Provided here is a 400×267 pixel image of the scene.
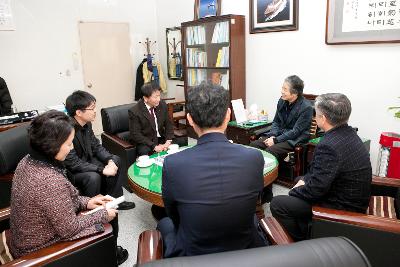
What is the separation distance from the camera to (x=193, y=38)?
4.60 metres

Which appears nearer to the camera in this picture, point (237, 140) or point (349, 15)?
point (349, 15)

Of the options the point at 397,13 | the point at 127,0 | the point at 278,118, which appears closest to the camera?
the point at 397,13

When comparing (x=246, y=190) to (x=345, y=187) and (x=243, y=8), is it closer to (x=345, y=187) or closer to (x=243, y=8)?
(x=345, y=187)

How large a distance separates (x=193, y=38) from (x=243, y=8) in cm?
89

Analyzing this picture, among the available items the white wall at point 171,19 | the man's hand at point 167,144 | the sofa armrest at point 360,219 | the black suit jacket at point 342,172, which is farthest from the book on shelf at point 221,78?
the sofa armrest at point 360,219

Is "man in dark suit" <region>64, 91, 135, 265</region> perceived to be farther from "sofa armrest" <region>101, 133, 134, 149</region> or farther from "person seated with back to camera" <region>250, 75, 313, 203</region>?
"person seated with back to camera" <region>250, 75, 313, 203</region>

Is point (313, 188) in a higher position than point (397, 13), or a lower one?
lower

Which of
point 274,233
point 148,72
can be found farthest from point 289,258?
point 148,72

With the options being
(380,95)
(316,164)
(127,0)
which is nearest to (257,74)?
(380,95)

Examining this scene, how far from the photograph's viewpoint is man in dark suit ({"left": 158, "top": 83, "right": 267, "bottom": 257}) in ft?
3.72

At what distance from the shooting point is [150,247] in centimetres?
134

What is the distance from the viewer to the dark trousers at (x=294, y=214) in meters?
1.90

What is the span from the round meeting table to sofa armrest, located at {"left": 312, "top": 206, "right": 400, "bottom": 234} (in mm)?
444

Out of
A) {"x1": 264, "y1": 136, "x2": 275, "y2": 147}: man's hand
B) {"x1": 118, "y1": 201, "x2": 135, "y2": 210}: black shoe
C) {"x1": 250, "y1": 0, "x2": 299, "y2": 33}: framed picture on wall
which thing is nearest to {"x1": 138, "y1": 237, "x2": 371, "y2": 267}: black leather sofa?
{"x1": 118, "y1": 201, "x2": 135, "y2": 210}: black shoe
